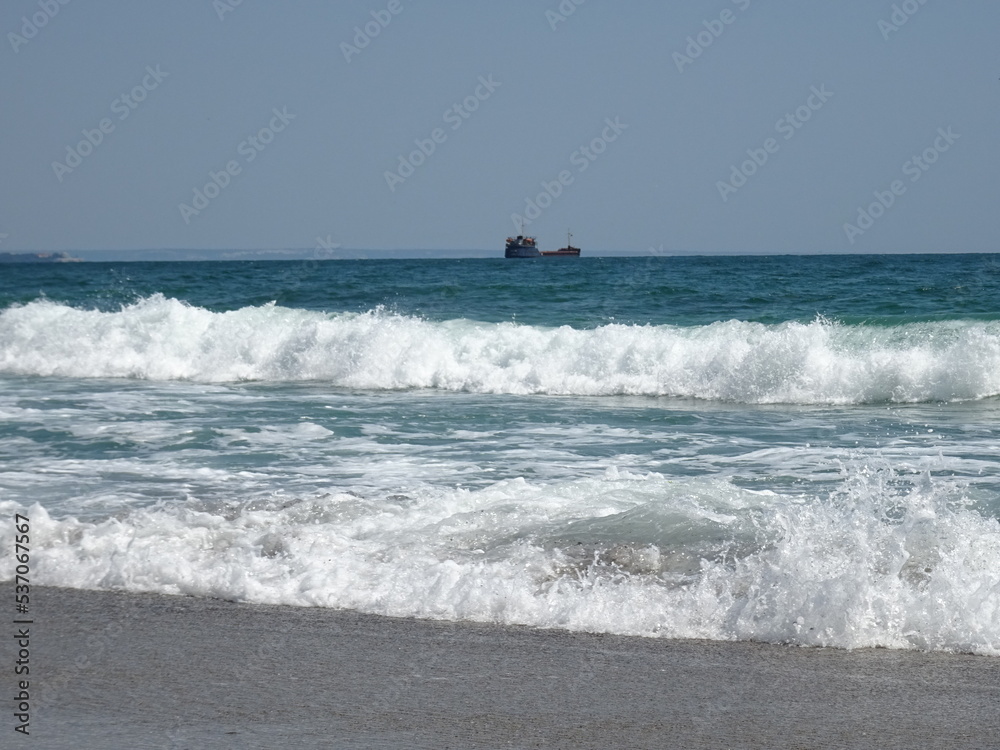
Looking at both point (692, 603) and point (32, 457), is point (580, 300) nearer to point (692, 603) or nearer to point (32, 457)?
point (32, 457)

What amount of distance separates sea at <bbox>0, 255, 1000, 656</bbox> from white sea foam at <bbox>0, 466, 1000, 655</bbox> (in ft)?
0.06

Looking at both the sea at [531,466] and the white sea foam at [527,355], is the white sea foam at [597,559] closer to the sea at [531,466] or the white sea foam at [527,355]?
the sea at [531,466]

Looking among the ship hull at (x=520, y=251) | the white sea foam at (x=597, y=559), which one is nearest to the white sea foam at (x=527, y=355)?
the white sea foam at (x=597, y=559)

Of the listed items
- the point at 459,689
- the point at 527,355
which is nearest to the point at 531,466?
the point at 459,689

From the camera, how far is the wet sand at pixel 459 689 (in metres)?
3.55

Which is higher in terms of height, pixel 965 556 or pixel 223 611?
pixel 965 556

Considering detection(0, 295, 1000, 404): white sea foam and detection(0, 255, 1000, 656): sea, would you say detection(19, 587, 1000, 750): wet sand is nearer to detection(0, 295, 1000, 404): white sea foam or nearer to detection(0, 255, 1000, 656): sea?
detection(0, 255, 1000, 656): sea

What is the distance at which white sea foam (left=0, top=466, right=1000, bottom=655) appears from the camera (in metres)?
4.59

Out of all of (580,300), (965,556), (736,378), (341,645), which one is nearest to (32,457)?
(341,645)

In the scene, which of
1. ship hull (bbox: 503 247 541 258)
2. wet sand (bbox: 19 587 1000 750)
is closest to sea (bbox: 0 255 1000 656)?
wet sand (bbox: 19 587 1000 750)

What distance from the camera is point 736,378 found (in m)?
13.9

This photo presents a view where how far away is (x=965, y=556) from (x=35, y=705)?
13.4ft

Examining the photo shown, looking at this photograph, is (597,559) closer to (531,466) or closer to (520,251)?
(531,466)

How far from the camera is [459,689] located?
397 centimetres
